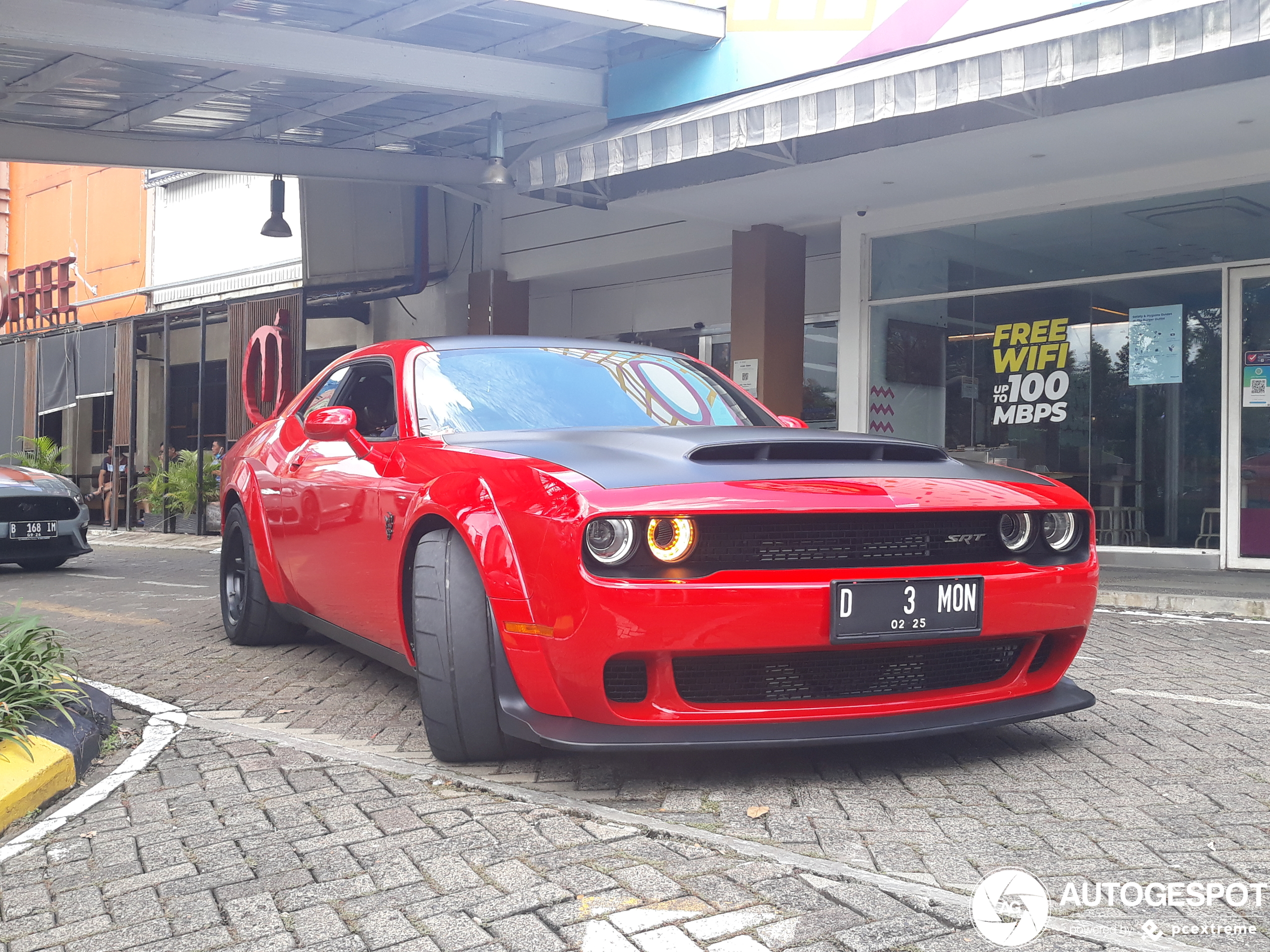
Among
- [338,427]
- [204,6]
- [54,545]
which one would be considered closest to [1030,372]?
[204,6]

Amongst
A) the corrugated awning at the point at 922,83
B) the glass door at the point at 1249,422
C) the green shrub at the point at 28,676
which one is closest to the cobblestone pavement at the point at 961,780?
the green shrub at the point at 28,676

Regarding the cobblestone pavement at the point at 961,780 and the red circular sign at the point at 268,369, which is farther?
the red circular sign at the point at 268,369

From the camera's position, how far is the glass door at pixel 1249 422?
10648mm

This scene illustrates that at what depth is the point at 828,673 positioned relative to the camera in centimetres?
322

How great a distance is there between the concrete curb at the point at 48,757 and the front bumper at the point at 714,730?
1261 mm

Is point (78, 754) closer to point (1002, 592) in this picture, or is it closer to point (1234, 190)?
point (1002, 592)

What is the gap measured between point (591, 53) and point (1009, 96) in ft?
16.9

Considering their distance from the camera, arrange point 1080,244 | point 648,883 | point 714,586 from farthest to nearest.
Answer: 1. point 1080,244
2. point 714,586
3. point 648,883

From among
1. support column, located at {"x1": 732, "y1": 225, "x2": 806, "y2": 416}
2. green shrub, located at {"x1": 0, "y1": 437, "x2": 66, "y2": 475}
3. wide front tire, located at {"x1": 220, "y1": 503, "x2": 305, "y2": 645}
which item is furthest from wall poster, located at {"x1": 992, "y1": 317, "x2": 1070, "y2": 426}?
green shrub, located at {"x1": 0, "y1": 437, "x2": 66, "y2": 475}

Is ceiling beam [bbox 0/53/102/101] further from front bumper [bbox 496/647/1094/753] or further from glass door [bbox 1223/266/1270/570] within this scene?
glass door [bbox 1223/266/1270/570]

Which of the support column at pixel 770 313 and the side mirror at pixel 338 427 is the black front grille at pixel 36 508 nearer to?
the support column at pixel 770 313

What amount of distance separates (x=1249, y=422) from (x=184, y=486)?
48.1 feet

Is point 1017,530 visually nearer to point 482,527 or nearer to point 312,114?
point 482,527

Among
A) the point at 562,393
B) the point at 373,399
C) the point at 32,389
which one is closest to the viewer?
the point at 562,393
